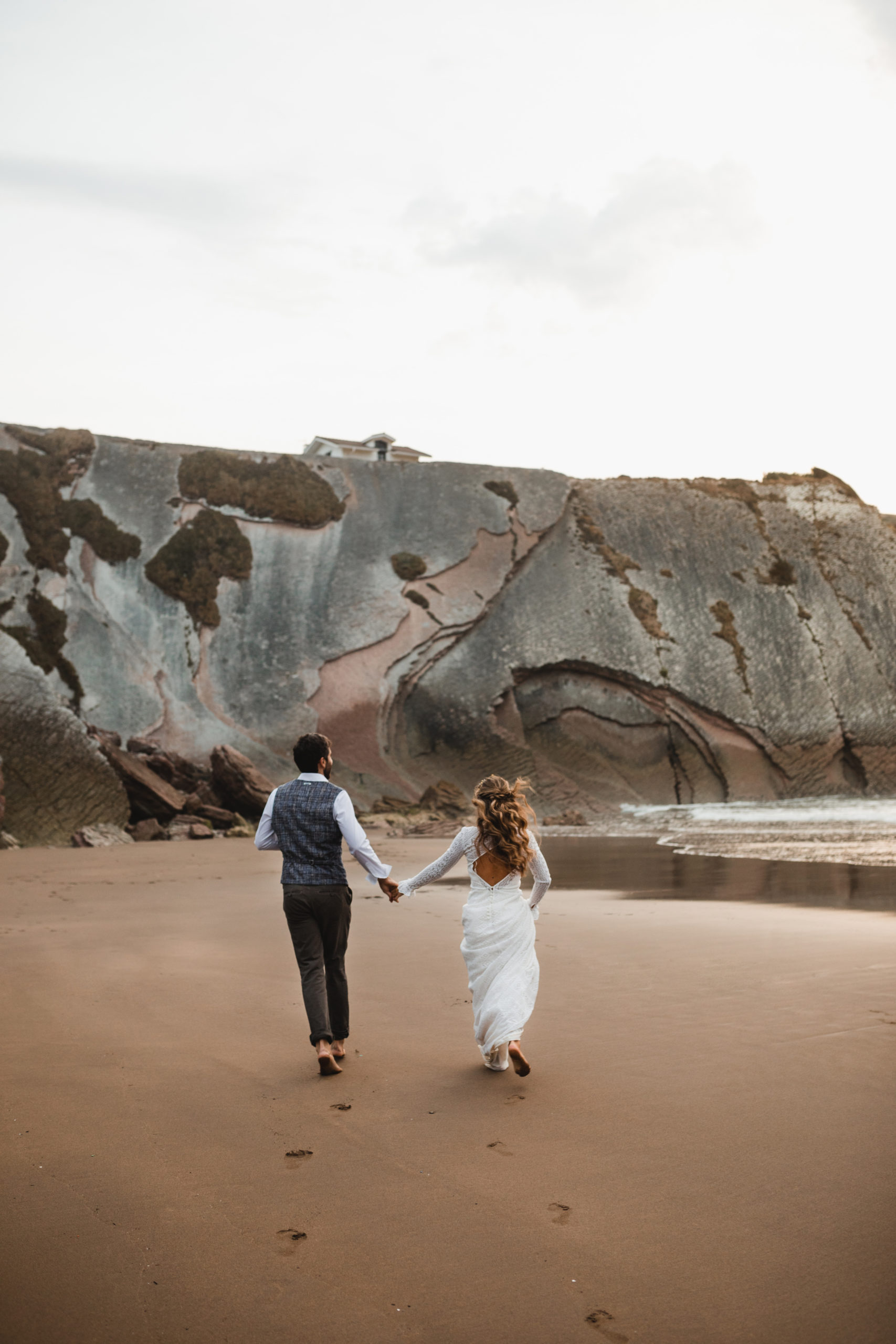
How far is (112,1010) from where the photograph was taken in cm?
505

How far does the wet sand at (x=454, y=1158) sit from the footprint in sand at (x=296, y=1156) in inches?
0.4

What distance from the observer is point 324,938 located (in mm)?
4645

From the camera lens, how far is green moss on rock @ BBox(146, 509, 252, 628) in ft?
83.7

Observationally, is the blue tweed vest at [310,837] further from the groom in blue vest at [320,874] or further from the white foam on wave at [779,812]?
the white foam on wave at [779,812]

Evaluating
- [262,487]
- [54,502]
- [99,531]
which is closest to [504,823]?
[99,531]

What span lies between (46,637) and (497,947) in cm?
2153

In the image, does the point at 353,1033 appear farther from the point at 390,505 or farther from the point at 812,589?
the point at 812,589

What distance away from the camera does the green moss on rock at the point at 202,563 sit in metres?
25.5

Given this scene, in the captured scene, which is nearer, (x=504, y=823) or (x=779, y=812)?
(x=504, y=823)

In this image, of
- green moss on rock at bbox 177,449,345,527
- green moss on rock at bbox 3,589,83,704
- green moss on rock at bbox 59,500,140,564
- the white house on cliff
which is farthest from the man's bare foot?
the white house on cliff

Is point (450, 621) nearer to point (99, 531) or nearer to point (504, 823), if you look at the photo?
point (99, 531)

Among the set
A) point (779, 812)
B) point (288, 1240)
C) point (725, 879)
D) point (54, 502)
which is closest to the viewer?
point (288, 1240)

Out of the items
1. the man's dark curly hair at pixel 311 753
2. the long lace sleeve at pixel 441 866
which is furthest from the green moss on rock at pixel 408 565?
the long lace sleeve at pixel 441 866

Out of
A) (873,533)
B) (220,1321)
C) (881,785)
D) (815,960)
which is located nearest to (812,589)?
(873,533)
